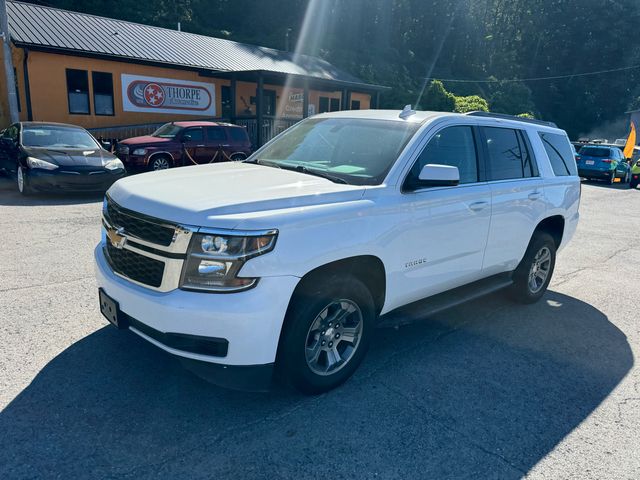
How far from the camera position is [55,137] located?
36.5 feet

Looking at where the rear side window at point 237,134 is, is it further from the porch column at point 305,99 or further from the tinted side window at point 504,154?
the tinted side window at point 504,154

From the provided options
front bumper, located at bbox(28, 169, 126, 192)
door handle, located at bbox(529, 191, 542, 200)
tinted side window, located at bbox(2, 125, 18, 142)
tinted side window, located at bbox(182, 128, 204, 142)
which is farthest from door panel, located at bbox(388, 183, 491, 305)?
tinted side window, located at bbox(182, 128, 204, 142)

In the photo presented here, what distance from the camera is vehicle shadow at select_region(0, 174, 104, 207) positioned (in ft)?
32.0

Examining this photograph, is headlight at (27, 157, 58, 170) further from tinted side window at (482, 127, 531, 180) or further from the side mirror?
the side mirror

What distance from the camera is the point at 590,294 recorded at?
599 cm

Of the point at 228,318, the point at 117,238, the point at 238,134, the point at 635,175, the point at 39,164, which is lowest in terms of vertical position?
the point at 635,175

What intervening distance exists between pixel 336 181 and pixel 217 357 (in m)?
1.49

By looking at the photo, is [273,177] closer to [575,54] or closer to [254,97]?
[254,97]

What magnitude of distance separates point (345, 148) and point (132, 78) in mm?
18132

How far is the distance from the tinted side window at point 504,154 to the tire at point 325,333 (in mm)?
1971

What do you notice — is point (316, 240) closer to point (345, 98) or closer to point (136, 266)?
point (136, 266)

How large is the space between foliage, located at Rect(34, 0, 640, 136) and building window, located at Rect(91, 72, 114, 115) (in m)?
30.6

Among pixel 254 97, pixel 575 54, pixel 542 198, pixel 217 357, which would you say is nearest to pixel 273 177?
pixel 217 357

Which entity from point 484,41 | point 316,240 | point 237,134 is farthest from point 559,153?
point 484,41
